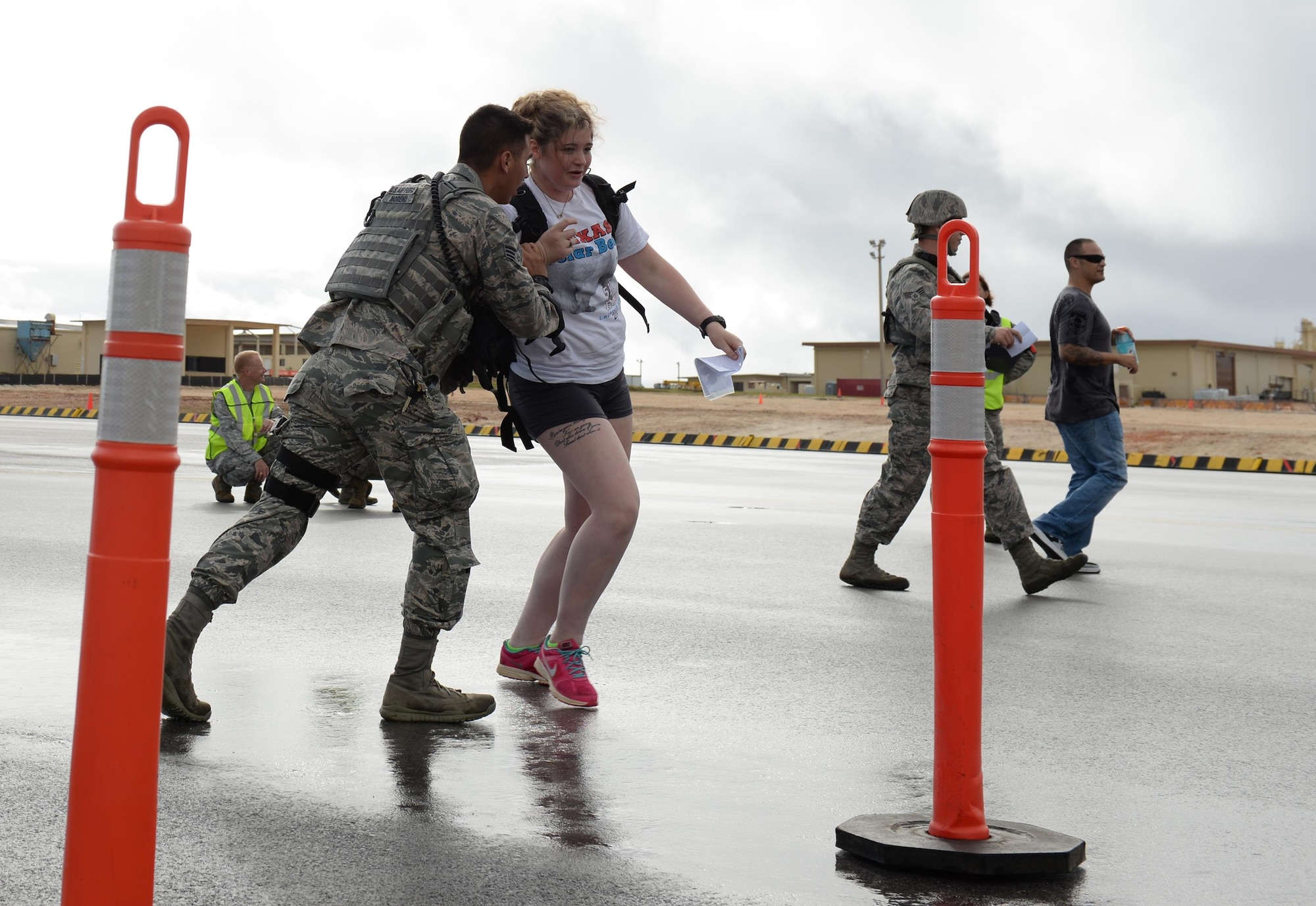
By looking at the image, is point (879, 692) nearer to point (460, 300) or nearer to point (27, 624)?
point (460, 300)

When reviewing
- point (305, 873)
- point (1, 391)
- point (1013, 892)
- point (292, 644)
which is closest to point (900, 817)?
point (1013, 892)

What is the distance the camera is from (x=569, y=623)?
497cm

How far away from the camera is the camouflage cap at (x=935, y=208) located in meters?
7.61

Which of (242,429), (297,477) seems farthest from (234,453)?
(297,477)

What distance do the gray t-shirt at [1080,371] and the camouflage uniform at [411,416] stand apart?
5.02 meters

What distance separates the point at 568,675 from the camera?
4.84 meters

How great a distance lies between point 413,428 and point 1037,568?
4.39m

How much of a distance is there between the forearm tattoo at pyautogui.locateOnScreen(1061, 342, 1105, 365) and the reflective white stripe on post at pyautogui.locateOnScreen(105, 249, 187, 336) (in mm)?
7218

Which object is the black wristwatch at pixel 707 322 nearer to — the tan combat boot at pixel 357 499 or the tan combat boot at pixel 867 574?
the tan combat boot at pixel 867 574

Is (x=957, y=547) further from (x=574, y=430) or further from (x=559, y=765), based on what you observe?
(x=574, y=430)

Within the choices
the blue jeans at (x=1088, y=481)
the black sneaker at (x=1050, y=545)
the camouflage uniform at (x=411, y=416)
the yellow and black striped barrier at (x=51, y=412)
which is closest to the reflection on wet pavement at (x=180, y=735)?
the camouflage uniform at (x=411, y=416)

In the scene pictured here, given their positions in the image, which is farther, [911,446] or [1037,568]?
[911,446]

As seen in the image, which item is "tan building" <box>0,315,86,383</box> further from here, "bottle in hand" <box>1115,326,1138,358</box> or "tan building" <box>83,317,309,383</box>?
"bottle in hand" <box>1115,326,1138,358</box>

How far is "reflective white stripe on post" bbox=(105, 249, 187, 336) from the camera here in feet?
7.16
